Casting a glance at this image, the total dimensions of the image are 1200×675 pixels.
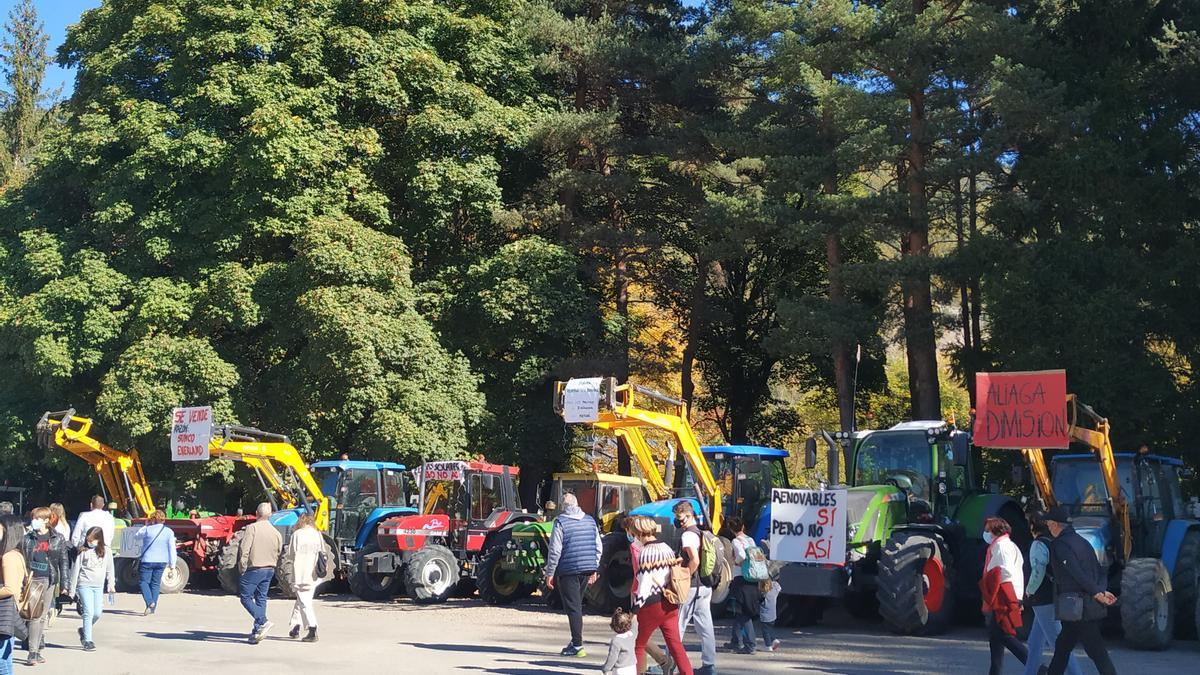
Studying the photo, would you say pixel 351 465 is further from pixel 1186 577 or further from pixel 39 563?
pixel 1186 577

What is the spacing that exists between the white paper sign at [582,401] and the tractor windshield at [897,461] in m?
4.06

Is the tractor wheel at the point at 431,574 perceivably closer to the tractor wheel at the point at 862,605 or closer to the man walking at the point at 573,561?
the tractor wheel at the point at 862,605

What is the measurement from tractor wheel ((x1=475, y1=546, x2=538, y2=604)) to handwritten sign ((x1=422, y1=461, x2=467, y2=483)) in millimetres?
2400

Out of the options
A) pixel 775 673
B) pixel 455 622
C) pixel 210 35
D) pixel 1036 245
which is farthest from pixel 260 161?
pixel 775 673

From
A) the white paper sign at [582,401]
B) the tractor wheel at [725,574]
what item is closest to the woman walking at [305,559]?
the tractor wheel at [725,574]

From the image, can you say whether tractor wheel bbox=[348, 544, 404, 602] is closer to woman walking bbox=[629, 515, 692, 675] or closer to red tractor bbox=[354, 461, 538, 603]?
red tractor bbox=[354, 461, 538, 603]

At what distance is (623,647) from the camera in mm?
10812

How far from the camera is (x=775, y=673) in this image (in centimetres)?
1324

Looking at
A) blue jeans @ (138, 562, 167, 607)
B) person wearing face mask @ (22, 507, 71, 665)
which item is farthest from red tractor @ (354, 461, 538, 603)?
person wearing face mask @ (22, 507, 71, 665)

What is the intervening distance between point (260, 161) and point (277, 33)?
4369 millimetres

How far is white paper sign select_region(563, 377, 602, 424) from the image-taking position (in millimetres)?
19609

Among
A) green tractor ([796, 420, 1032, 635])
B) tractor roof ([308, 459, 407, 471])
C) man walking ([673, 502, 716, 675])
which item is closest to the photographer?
man walking ([673, 502, 716, 675])

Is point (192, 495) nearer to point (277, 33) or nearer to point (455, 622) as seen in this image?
point (277, 33)

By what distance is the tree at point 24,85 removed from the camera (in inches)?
2149
